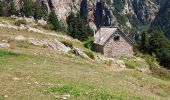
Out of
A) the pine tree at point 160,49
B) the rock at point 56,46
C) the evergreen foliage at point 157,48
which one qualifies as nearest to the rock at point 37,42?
the rock at point 56,46

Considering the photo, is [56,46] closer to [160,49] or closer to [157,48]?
[160,49]

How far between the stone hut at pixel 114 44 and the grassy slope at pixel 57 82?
2387cm

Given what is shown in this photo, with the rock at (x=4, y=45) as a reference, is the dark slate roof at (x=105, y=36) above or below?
below

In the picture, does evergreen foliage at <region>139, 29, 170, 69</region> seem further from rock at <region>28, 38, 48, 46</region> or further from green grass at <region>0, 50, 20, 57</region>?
green grass at <region>0, 50, 20, 57</region>

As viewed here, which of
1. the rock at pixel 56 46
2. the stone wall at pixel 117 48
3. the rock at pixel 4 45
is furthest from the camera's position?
the stone wall at pixel 117 48

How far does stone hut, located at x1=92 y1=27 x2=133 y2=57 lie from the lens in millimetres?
63062

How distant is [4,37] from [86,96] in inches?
982

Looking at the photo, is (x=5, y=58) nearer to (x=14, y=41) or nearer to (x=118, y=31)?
(x=14, y=41)

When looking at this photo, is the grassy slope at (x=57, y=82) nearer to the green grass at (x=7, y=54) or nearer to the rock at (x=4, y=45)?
the green grass at (x=7, y=54)

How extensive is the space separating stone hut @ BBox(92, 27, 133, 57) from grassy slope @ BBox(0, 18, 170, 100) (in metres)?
23.9

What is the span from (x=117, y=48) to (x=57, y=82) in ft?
127

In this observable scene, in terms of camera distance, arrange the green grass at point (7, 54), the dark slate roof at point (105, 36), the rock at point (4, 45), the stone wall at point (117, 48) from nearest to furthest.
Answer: the green grass at point (7, 54)
the rock at point (4, 45)
the stone wall at point (117, 48)
the dark slate roof at point (105, 36)

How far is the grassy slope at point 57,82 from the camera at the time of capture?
22703 mm

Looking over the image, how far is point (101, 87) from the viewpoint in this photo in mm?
26625
